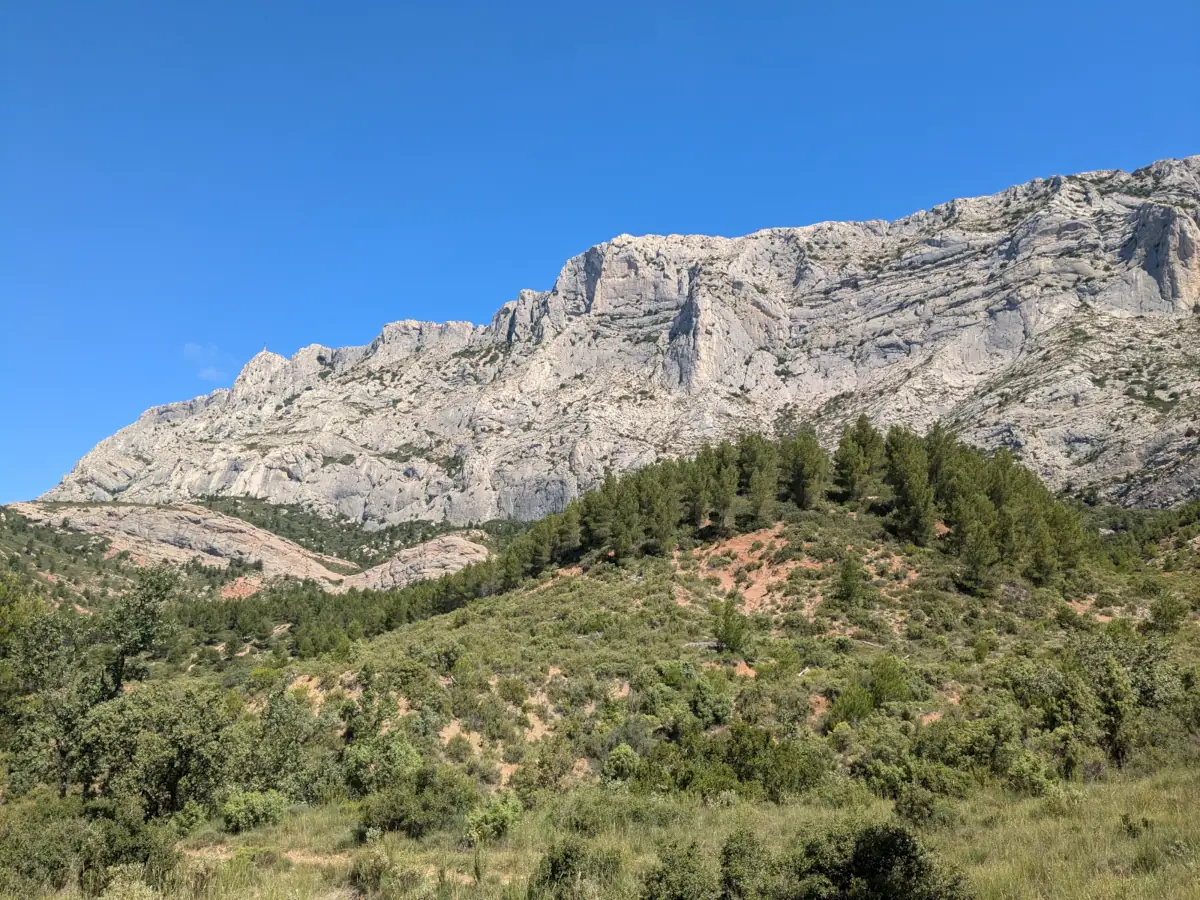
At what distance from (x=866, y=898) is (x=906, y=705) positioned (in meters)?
15.5

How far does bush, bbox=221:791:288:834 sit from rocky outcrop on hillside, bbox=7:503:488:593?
10180 centimetres

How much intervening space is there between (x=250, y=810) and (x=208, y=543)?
143 m

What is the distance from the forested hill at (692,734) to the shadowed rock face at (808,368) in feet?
199

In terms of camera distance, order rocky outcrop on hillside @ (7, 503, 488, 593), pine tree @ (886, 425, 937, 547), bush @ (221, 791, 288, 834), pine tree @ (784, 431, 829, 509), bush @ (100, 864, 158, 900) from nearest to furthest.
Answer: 1. bush @ (100, 864, 158, 900)
2. bush @ (221, 791, 288, 834)
3. pine tree @ (886, 425, 937, 547)
4. pine tree @ (784, 431, 829, 509)
5. rocky outcrop on hillside @ (7, 503, 488, 593)

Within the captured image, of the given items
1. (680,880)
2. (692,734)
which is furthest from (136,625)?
(680,880)

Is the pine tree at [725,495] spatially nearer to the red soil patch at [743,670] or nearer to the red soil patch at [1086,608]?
the red soil patch at [743,670]

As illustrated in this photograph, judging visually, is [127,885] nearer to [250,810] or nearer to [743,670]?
[250,810]

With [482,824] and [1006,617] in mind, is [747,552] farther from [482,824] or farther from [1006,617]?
[482,824]

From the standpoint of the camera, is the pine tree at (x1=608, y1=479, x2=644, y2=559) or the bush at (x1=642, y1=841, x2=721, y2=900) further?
the pine tree at (x1=608, y1=479, x2=644, y2=559)

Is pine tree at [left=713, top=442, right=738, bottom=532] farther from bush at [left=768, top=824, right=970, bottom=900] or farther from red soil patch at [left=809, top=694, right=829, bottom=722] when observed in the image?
bush at [left=768, top=824, right=970, bottom=900]

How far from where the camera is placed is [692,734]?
61.8 ft

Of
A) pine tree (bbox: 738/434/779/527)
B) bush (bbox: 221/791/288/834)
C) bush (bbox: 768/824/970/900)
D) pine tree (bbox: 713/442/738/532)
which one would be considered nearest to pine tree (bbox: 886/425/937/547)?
pine tree (bbox: 738/434/779/527)

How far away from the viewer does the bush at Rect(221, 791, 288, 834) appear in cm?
1335

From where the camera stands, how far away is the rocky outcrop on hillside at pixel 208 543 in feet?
391
